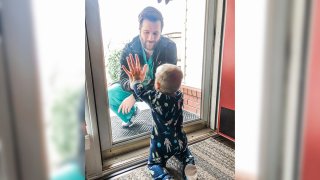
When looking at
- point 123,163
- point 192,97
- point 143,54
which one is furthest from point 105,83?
point 192,97

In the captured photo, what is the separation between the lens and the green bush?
134 centimetres

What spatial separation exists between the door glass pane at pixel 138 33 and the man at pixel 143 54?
0.04 feet

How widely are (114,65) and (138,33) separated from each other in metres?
0.27

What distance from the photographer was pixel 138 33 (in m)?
1.39

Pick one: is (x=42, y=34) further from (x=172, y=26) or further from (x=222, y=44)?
(x=222, y=44)

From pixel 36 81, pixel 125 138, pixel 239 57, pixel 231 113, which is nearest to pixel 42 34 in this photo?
pixel 36 81

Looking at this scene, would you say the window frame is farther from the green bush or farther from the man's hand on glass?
the man's hand on glass

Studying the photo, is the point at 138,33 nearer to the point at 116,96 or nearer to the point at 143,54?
the point at 143,54

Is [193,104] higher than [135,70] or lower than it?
lower

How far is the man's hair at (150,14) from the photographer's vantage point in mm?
1358

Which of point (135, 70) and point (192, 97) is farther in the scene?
point (192, 97)

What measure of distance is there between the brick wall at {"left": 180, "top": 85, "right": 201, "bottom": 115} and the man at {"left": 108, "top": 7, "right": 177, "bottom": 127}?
39 cm

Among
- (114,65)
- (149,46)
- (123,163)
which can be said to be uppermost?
(149,46)

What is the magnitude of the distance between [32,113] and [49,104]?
0.06ft
